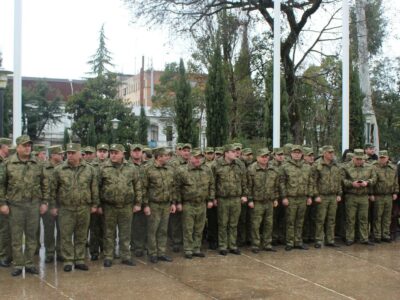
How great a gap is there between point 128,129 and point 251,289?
2862 cm

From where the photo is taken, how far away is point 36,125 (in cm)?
4316

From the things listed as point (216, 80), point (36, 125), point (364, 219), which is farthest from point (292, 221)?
point (36, 125)

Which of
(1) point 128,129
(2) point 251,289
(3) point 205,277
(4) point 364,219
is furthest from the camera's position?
(1) point 128,129

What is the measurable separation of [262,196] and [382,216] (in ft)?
8.68

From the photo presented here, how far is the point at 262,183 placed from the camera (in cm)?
873

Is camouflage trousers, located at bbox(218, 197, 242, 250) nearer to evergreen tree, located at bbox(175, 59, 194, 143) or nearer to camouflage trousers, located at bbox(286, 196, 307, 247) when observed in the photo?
camouflage trousers, located at bbox(286, 196, 307, 247)

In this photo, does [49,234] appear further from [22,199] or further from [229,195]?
[229,195]

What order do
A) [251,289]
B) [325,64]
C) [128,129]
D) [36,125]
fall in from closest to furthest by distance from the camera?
1. [251,289]
2. [325,64]
3. [128,129]
4. [36,125]

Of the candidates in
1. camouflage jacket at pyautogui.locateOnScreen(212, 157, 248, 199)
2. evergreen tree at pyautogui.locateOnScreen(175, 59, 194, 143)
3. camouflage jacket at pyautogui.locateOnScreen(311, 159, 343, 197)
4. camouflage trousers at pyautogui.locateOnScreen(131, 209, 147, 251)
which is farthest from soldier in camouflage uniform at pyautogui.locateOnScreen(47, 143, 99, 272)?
evergreen tree at pyautogui.locateOnScreen(175, 59, 194, 143)

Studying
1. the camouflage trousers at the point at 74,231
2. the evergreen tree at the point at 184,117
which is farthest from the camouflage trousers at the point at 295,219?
the evergreen tree at the point at 184,117

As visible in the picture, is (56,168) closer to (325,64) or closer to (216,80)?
(216,80)

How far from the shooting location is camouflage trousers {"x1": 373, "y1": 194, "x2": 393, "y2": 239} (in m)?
9.70

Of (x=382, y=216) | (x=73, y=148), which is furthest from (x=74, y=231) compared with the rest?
(x=382, y=216)

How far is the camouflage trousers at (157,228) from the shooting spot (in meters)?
7.95
